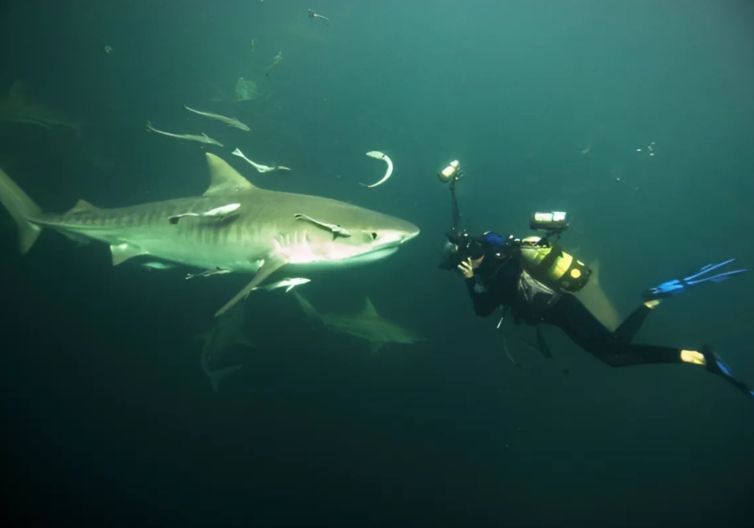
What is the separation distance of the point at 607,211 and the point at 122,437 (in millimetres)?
30427

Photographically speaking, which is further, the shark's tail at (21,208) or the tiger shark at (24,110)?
the tiger shark at (24,110)

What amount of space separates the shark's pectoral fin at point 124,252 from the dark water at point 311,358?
10.3 feet

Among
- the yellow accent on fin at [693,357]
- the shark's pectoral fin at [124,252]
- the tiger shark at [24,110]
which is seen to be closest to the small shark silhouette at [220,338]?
the shark's pectoral fin at [124,252]

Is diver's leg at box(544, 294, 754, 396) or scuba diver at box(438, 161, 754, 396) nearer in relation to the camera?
scuba diver at box(438, 161, 754, 396)

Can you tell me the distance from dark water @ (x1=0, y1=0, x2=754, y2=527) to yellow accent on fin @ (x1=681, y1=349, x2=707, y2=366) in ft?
4.95

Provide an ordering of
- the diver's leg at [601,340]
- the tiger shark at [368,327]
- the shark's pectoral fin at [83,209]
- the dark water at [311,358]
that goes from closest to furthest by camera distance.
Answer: the diver's leg at [601,340] < the shark's pectoral fin at [83,209] < the tiger shark at [368,327] < the dark water at [311,358]

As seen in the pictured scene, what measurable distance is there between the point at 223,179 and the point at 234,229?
1.51 m

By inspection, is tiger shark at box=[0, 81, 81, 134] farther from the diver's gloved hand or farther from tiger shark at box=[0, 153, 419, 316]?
the diver's gloved hand

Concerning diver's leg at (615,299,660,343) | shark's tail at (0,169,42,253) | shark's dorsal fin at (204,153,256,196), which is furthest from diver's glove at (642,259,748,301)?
shark's tail at (0,169,42,253)

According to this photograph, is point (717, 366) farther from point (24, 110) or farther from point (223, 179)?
point (24, 110)

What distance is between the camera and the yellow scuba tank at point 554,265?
5250 mm

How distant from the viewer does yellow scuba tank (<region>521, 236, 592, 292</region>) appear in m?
5.25

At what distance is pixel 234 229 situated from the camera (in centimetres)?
616

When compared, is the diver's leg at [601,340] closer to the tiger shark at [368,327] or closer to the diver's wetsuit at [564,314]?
the diver's wetsuit at [564,314]
